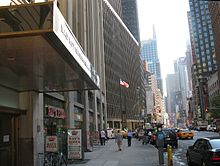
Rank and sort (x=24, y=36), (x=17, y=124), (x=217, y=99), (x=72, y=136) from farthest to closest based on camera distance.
Result: (x=217, y=99) → (x=72, y=136) → (x=17, y=124) → (x=24, y=36)

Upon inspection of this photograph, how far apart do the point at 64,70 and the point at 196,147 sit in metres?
6.24

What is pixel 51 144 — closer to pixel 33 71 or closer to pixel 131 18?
pixel 33 71

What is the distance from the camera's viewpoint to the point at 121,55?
118625 mm

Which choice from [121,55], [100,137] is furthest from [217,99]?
[100,137]

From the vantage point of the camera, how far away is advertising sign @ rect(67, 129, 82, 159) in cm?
1845

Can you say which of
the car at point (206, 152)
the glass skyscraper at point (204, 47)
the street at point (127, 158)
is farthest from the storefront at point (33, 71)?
the glass skyscraper at point (204, 47)

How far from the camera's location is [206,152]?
12516 millimetres

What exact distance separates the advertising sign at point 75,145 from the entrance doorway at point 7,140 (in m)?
3.72

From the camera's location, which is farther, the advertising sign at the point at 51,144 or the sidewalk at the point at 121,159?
the sidewalk at the point at 121,159

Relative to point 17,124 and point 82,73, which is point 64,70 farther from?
point 17,124

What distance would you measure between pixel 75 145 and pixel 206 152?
8101 mm

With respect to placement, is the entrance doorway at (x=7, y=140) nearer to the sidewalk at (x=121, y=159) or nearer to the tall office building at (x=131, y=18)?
the sidewalk at (x=121, y=159)

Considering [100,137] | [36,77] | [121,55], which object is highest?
[121,55]

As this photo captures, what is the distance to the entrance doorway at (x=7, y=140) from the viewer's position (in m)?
14.4
